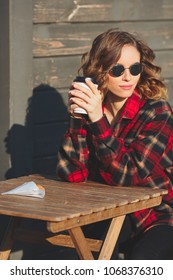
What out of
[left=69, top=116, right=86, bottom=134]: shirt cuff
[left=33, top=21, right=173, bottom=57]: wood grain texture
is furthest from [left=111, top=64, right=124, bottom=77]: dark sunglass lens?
[left=33, top=21, right=173, bottom=57]: wood grain texture

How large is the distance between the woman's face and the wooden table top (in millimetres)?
488

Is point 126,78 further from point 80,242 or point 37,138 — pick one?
point 37,138

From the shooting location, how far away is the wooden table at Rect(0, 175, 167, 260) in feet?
11.8

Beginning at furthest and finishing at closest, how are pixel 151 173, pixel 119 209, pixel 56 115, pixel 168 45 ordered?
pixel 168 45 < pixel 56 115 < pixel 151 173 < pixel 119 209

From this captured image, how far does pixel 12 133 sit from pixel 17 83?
29 centimetres

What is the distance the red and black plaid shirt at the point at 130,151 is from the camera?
4.11 meters

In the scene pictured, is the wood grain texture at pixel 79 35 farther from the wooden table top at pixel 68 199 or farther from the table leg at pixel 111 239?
the table leg at pixel 111 239

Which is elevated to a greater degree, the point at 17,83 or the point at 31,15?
the point at 31,15

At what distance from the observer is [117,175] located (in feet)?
13.5

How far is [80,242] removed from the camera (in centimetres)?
377

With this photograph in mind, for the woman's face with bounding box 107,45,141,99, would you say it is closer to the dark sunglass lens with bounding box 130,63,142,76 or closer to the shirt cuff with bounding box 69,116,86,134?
the dark sunglass lens with bounding box 130,63,142,76
